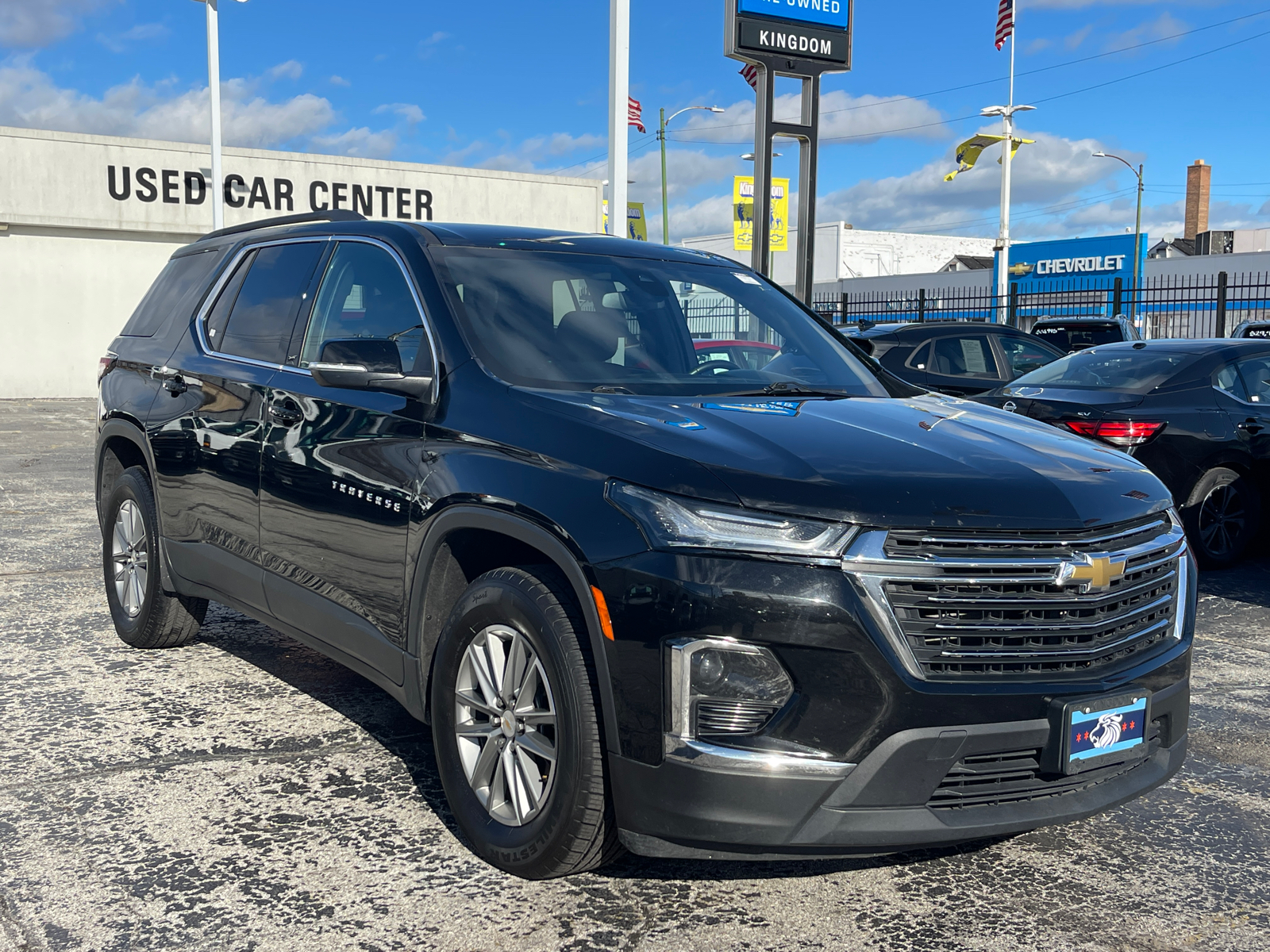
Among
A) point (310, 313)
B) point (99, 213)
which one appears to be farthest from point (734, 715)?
point (99, 213)

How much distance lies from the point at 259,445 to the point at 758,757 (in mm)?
2542

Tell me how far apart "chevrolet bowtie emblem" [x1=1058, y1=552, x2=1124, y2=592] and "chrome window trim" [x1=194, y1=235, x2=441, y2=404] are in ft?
6.17

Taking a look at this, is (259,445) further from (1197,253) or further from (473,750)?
(1197,253)

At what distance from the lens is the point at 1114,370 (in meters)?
8.41

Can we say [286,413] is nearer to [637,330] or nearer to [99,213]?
[637,330]

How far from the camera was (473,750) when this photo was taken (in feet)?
11.4

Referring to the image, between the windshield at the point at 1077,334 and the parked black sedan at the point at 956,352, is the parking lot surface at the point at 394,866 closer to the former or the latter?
the parked black sedan at the point at 956,352

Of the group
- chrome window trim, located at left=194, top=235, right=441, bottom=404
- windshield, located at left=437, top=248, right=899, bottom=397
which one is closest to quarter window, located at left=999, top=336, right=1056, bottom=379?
windshield, located at left=437, top=248, right=899, bottom=397

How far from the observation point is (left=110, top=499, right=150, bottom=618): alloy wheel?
561 cm

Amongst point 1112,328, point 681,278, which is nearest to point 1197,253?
point 1112,328

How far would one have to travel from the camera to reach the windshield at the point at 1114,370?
818 centimetres

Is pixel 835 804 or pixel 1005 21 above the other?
pixel 1005 21

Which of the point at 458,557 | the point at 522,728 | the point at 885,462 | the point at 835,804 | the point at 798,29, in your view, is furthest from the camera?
the point at 798,29

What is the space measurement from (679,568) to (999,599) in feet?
2.52
